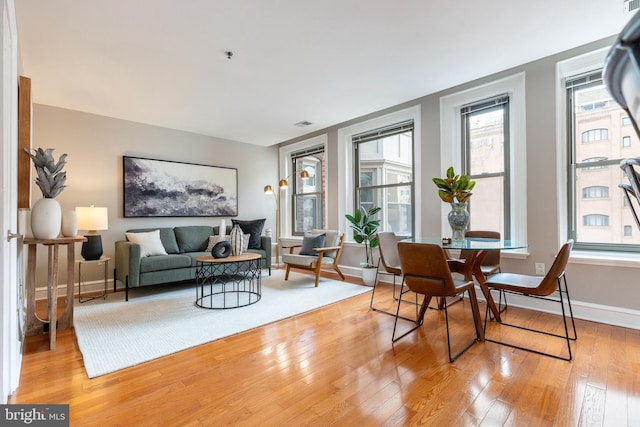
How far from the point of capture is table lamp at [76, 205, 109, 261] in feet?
11.4

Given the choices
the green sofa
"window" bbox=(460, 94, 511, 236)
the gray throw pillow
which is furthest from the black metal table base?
"window" bbox=(460, 94, 511, 236)

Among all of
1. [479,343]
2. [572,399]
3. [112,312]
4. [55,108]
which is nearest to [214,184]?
[55,108]

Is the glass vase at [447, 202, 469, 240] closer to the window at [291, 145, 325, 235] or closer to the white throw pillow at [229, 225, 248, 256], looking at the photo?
the white throw pillow at [229, 225, 248, 256]

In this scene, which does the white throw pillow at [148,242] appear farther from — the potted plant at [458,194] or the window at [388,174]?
the potted plant at [458,194]

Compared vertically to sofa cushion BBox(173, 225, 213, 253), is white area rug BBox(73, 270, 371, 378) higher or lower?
lower

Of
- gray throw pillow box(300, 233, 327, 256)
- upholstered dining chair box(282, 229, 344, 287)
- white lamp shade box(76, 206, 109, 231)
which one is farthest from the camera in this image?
gray throw pillow box(300, 233, 327, 256)

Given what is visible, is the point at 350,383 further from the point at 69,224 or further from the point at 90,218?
the point at 90,218

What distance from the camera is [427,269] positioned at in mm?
2189

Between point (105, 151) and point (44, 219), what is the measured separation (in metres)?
2.43

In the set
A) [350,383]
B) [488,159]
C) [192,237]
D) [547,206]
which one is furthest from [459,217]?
[192,237]

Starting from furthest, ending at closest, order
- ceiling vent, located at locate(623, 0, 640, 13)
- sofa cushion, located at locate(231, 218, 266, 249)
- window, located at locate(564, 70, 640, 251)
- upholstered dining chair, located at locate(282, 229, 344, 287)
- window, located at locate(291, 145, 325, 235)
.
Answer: window, located at locate(291, 145, 325, 235) < sofa cushion, located at locate(231, 218, 266, 249) < upholstered dining chair, located at locate(282, 229, 344, 287) < window, located at locate(564, 70, 640, 251) < ceiling vent, located at locate(623, 0, 640, 13)

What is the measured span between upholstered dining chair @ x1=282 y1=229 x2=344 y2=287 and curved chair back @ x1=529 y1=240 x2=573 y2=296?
8.62ft

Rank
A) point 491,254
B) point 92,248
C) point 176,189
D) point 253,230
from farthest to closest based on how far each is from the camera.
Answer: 1. point 253,230
2. point 176,189
3. point 92,248
4. point 491,254

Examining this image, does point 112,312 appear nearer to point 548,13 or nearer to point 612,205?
point 548,13
